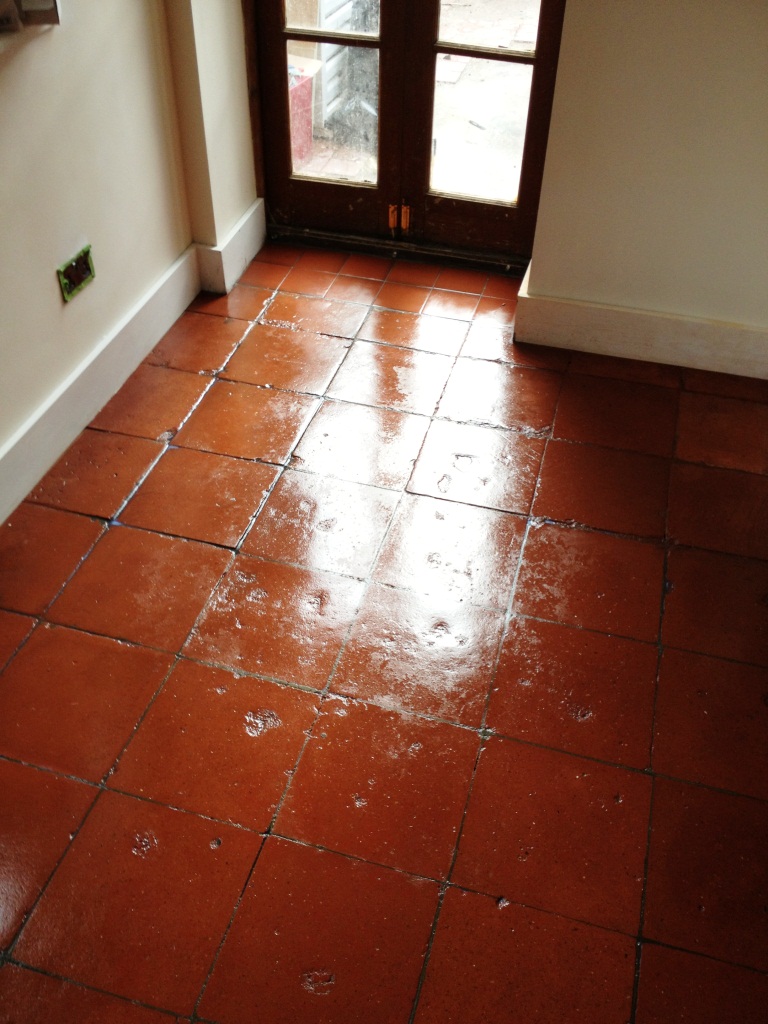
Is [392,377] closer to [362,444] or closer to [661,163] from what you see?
[362,444]

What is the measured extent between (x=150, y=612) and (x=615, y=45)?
6.97ft

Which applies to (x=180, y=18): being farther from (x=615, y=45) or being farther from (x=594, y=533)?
(x=594, y=533)

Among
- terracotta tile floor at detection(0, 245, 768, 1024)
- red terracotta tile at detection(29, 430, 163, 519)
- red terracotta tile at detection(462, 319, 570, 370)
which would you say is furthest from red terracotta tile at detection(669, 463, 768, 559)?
red terracotta tile at detection(29, 430, 163, 519)

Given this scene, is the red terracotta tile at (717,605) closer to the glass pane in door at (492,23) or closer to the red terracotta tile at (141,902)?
the red terracotta tile at (141,902)

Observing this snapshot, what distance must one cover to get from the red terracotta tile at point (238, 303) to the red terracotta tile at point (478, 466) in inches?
37.7

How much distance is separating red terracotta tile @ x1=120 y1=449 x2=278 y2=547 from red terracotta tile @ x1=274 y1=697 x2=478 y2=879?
0.71 meters

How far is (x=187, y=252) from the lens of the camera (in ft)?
11.3

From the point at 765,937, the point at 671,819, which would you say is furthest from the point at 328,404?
the point at 765,937

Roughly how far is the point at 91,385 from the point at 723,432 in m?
2.11

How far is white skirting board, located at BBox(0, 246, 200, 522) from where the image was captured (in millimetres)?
2689

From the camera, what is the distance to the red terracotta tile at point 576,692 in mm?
2176

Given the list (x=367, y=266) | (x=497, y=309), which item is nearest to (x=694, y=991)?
(x=497, y=309)

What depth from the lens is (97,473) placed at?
2.84 meters

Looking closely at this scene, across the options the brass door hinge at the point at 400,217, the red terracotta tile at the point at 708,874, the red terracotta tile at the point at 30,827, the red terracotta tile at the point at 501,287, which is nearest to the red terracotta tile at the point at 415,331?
the red terracotta tile at the point at 501,287
